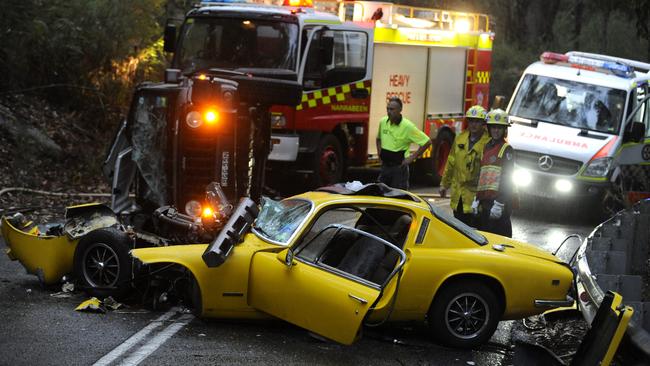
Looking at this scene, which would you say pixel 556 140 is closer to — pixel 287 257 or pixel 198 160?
pixel 198 160

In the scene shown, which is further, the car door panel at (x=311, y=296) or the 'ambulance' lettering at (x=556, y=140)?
the 'ambulance' lettering at (x=556, y=140)

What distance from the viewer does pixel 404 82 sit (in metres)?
17.8

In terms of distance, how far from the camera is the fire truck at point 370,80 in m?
15.4

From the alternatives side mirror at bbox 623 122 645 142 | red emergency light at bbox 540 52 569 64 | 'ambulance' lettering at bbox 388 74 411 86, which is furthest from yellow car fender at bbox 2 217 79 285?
red emergency light at bbox 540 52 569 64

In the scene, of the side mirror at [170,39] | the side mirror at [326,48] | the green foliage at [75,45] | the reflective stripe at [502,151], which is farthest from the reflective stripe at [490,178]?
the green foliage at [75,45]

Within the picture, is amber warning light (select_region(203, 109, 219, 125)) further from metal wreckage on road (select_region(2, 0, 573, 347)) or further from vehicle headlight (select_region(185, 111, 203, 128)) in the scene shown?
metal wreckage on road (select_region(2, 0, 573, 347))

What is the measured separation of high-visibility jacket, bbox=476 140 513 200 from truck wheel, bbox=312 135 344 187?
546 cm

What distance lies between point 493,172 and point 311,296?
3.45 m

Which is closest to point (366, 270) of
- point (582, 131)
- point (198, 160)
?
point (198, 160)

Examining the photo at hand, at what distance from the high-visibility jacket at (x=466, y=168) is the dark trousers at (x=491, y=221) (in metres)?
0.15

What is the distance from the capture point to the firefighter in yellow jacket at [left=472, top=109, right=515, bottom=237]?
10461 mm

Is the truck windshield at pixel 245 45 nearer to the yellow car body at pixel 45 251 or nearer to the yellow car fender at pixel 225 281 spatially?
the yellow car body at pixel 45 251

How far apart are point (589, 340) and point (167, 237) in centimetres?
456

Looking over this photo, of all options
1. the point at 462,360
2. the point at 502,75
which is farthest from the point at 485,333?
the point at 502,75
